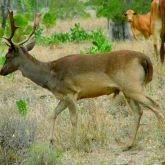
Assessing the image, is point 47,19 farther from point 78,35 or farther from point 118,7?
point 118,7

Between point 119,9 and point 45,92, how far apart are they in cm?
1190

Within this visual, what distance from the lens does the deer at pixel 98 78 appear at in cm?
877

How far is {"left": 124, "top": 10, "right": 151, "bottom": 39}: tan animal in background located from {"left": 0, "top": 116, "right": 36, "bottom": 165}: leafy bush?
12.9 m

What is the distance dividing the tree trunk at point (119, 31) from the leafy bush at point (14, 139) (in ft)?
57.6

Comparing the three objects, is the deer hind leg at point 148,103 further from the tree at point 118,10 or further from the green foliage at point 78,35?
the green foliage at point 78,35

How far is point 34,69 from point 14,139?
169 centimetres

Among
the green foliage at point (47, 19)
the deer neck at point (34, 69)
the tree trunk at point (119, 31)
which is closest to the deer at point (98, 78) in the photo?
the deer neck at point (34, 69)

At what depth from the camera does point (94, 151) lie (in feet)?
28.6

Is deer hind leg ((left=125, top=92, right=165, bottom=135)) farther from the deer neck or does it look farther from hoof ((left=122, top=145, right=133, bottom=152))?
the deer neck

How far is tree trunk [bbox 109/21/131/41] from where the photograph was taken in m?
25.8

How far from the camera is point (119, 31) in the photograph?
85.1 feet

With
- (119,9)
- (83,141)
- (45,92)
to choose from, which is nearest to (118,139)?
(83,141)

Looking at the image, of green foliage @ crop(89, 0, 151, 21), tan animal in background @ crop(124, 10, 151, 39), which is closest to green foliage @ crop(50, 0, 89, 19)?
green foliage @ crop(89, 0, 151, 21)

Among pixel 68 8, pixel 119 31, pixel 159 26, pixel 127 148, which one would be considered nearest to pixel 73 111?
pixel 127 148
